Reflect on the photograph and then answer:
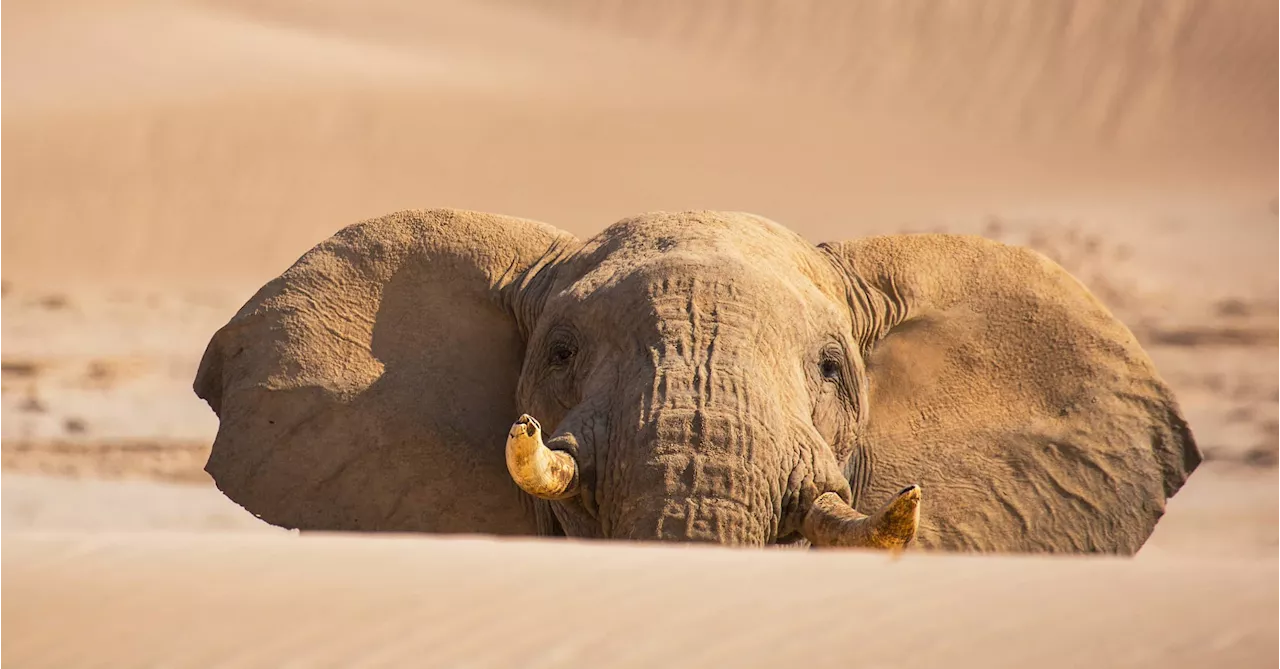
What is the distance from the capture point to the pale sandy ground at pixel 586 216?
A: 429 centimetres

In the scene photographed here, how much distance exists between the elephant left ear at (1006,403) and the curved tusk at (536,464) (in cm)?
152

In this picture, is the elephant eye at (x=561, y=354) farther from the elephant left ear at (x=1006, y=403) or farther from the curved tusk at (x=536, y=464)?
the elephant left ear at (x=1006, y=403)

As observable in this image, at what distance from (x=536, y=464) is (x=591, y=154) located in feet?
94.8

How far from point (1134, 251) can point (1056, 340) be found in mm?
14706

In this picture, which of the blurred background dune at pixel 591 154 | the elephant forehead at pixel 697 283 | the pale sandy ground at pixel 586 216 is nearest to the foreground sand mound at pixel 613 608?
the pale sandy ground at pixel 586 216

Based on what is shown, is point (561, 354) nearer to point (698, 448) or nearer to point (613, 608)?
point (698, 448)

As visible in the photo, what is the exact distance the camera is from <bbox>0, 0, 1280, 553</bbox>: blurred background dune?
1656cm

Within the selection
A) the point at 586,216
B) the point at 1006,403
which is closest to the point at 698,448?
the point at 1006,403

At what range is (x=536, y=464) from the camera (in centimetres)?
571

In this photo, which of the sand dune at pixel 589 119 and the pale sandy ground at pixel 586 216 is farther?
the sand dune at pixel 589 119

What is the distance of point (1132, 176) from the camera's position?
32375mm

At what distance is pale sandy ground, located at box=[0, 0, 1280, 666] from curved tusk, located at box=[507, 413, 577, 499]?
702mm

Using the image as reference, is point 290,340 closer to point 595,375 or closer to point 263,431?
point 263,431

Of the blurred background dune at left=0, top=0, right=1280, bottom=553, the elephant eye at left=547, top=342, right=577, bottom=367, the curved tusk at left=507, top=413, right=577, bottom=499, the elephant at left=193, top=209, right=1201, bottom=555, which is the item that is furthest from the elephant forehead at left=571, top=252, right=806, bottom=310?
the blurred background dune at left=0, top=0, right=1280, bottom=553
